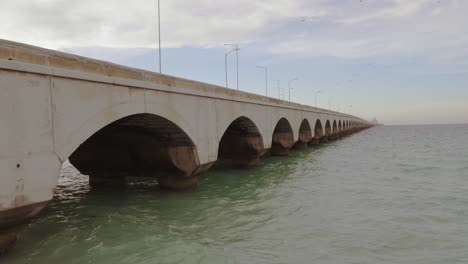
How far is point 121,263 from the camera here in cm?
625

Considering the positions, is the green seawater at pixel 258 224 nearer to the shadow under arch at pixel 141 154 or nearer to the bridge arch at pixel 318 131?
the shadow under arch at pixel 141 154

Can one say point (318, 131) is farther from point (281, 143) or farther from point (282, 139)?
point (281, 143)

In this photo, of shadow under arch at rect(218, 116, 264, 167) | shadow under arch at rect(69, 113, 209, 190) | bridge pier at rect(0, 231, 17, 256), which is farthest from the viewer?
shadow under arch at rect(218, 116, 264, 167)

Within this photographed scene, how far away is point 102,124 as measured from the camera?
7758 millimetres

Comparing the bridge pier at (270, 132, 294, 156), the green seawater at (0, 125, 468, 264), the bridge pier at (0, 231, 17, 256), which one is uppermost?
the bridge pier at (270, 132, 294, 156)

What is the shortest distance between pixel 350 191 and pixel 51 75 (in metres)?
10.6

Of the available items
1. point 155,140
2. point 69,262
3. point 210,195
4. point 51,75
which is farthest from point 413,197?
point 51,75

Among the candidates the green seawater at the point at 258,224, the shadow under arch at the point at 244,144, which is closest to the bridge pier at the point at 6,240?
the green seawater at the point at 258,224

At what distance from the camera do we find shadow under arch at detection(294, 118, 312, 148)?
108 ft

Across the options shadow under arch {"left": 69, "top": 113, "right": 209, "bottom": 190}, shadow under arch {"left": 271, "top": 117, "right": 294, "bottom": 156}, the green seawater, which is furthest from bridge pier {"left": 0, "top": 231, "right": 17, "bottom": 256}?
shadow under arch {"left": 271, "top": 117, "right": 294, "bottom": 156}

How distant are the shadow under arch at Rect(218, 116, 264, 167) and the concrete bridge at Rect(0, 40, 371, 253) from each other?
0.06 meters

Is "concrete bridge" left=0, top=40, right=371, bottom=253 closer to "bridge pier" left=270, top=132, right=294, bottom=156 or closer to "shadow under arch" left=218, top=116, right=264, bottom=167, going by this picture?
"shadow under arch" left=218, top=116, right=264, bottom=167

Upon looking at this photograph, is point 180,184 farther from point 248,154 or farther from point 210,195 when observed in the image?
point 248,154

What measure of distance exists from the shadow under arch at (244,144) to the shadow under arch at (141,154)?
6680 mm
